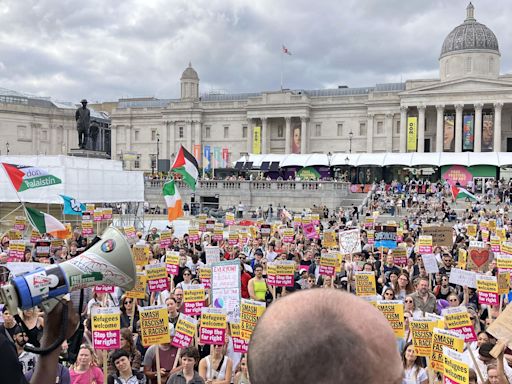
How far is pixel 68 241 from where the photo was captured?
17125mm

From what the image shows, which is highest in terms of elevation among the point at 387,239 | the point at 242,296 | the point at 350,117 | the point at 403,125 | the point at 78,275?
the point at 350,117

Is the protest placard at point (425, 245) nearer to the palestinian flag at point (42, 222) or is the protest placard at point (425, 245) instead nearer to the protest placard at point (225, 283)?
the protest placard at point (225, 283)

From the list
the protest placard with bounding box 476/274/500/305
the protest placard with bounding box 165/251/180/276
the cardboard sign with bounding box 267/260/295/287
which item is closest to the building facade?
the protest placard with bounding box 165/251/180/276

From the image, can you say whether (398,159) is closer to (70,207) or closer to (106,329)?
(70,207)

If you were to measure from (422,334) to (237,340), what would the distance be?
237cm

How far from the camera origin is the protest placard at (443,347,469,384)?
532 cm

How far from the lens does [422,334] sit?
659 centimetres

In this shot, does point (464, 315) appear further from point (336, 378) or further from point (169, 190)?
point (169, 190)

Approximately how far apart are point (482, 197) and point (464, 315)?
36.7m

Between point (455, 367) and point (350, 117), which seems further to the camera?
point (350, 117)

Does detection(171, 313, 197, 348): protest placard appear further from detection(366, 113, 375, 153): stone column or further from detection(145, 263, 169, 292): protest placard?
detection(366, 113, 375, 153): stone column

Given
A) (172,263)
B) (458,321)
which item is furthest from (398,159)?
(458,321)

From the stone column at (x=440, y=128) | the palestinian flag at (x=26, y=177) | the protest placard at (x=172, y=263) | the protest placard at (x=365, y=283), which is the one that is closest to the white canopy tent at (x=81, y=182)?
the palestinian flag at (x=26, y=177)

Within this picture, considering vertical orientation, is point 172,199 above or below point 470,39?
below
